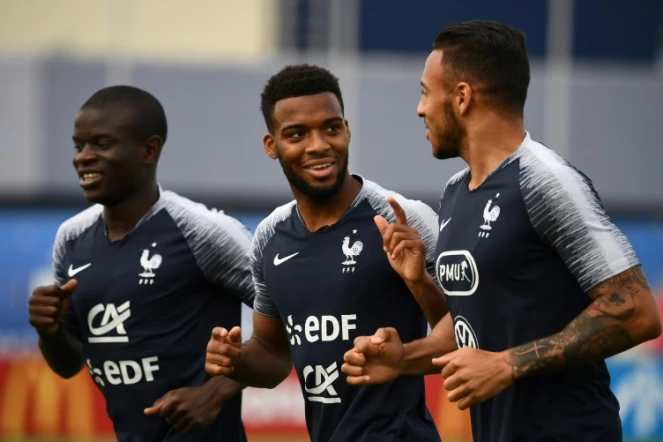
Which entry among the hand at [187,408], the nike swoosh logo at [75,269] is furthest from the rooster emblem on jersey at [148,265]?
the hand at [187,408]

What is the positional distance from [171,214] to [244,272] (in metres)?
0.47

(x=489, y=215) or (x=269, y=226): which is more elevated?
(x=489, y=215)

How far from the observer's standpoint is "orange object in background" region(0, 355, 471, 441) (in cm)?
1138

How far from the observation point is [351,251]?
5.01 meters

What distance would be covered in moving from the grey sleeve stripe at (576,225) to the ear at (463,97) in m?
0.38

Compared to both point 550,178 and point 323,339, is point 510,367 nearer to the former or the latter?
point 550,178

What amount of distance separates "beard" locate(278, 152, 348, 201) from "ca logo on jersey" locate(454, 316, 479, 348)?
0.82 m

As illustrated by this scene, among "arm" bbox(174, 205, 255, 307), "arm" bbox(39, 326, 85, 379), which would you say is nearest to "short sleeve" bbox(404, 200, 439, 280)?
"arm" bbox(174, 205, 255, 307)

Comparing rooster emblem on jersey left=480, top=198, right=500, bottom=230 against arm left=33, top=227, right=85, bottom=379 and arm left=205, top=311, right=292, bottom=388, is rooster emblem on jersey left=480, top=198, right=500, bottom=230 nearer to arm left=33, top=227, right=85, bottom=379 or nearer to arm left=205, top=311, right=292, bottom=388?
arm left=205, top=311, right=292, bottom=388

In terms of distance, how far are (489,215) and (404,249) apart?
0.43m

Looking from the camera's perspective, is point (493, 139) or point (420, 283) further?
point (420, 283)

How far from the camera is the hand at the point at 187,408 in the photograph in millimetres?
5426

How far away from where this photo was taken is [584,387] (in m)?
4.18

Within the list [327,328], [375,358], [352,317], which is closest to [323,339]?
[327,328]
